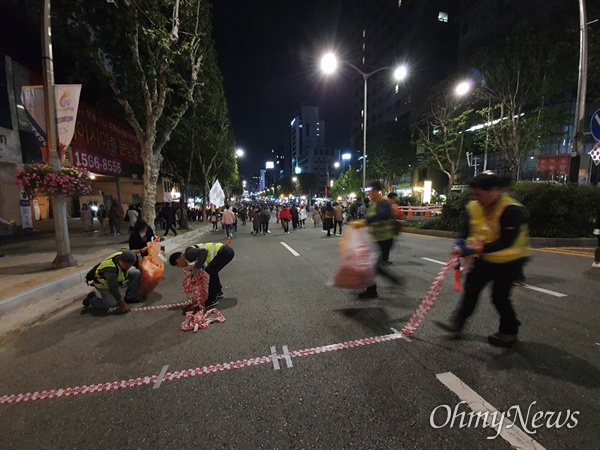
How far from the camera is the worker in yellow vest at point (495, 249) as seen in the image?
9.86ft

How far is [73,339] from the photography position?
3.99m

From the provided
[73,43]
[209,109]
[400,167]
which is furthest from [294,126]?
[73,43]

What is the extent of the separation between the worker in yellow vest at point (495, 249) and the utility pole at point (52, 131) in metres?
8.72

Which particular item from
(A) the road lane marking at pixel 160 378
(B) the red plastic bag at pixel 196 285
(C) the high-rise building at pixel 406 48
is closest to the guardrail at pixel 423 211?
(B) the red plastic bag at pixel 196 285

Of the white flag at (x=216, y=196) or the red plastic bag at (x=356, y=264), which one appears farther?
the white flag at (x=216, y=196)

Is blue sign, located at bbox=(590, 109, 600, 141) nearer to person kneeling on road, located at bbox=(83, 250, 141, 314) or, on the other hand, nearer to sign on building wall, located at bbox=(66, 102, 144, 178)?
person kneeling on road, located at bbox=(83, 250, 141, 314)

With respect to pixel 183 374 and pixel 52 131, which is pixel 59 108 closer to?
pixel 52 131

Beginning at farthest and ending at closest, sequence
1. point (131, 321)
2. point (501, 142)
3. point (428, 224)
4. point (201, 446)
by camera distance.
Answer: point (501, 142) < point (428, 224) < point (131, 321) < point (201, 446)

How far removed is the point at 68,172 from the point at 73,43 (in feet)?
17.4

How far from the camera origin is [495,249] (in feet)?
9.83

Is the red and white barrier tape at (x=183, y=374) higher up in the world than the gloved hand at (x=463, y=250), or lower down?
lower down

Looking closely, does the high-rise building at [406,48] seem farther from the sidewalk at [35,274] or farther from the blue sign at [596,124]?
the sidewalk at [35,274]

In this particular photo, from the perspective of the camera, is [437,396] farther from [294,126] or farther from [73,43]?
[294,126]

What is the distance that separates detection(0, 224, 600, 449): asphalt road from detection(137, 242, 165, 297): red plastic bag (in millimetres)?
709
